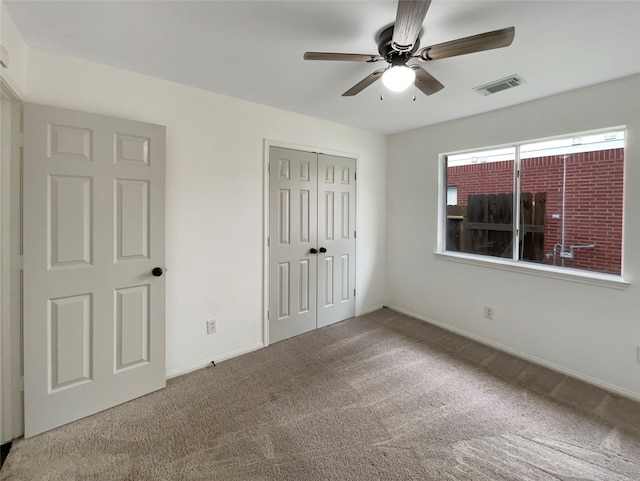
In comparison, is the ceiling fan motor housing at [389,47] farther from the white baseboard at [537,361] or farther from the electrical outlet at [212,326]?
the white baseboard at [537,361]

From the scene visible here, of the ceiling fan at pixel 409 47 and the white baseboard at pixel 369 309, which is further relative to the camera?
the white baseboard at pixel 369 309

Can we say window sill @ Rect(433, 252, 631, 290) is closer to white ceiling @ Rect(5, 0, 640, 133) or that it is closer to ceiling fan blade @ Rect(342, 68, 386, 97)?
white ceiling @ Rect(5, 0, 640, 133)

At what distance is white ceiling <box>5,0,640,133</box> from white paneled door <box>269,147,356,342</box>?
90cm

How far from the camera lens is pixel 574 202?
2598mm

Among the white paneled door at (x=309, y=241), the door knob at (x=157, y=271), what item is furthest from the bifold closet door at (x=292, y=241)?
the door knob at (x=157, y=271)

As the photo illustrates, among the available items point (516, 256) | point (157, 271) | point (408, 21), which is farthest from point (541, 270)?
point (157, 271)

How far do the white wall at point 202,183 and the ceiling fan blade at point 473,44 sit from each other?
175 centimetres

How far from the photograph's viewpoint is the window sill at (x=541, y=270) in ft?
7.64

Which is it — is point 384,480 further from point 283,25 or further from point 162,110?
point 162,110

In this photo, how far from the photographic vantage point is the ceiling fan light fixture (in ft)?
5.27

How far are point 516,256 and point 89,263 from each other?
3738 millimetres

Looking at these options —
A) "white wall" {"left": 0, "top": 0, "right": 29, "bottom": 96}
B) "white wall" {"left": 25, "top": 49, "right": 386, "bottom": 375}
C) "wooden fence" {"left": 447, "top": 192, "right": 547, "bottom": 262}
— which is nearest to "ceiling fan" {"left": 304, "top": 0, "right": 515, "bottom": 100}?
"white wall" {"left": 25, "top": 49, "right": 386, "bottom": 375}

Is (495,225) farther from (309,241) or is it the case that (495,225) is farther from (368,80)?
(368,80)

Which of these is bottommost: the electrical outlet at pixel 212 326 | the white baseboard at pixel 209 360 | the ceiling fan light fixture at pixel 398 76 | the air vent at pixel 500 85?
the white baseboard at pixel 209 360
